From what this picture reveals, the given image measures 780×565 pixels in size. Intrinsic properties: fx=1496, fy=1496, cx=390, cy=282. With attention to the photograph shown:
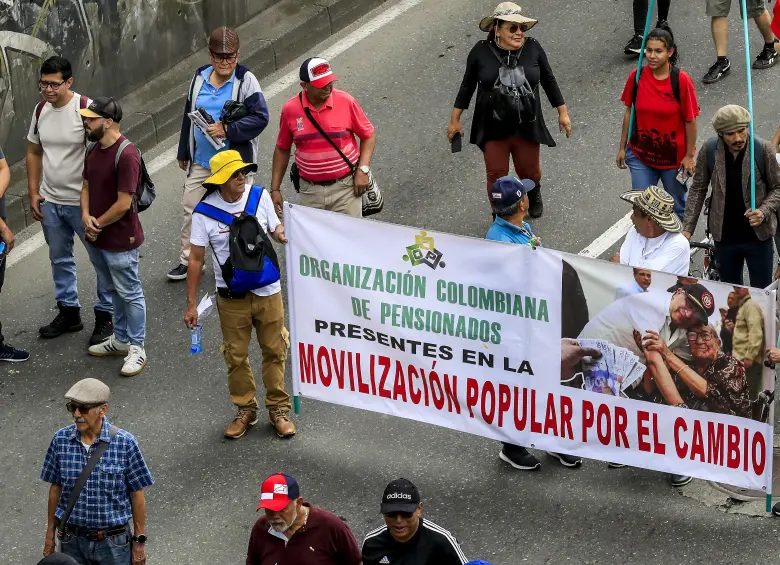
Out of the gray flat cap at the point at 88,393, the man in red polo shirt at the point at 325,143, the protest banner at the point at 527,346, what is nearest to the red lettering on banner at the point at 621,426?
the protest banner at the point at 527,346

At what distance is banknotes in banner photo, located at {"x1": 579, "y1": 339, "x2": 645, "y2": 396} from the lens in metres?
7.89

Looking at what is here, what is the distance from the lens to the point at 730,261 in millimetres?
9180

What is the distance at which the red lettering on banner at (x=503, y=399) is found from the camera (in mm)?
8273

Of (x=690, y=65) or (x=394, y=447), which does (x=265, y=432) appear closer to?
(x=394, y=447)

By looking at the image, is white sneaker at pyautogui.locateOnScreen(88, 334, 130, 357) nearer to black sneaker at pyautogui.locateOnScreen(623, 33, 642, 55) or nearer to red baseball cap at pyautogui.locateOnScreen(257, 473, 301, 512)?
red baseball cap at pyautogui.locateOnScreen(257, 473, 301, 512)

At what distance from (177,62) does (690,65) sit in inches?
174

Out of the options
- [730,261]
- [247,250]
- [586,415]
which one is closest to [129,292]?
[247,250]

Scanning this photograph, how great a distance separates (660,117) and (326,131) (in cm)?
219

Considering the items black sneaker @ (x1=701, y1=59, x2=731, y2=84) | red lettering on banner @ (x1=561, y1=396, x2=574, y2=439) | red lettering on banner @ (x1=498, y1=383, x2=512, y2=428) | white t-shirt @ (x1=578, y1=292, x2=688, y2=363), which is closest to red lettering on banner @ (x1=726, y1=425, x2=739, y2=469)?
white t-shirt @ (x1=578, y1=292, x2=688, y2=363)

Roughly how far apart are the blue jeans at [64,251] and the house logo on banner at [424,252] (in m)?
2.59

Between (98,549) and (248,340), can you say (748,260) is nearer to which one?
(248,340)

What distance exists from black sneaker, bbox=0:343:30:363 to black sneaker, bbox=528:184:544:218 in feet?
12.3

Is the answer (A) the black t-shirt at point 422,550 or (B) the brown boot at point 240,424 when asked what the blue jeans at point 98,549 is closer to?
(A) the black t-shirt at point 422,550

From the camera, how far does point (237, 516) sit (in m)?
8.38
